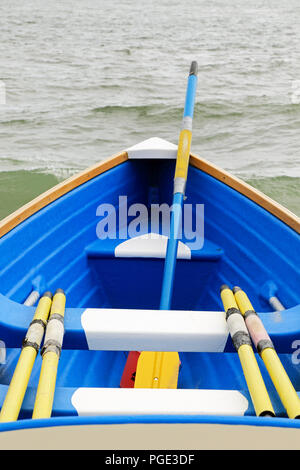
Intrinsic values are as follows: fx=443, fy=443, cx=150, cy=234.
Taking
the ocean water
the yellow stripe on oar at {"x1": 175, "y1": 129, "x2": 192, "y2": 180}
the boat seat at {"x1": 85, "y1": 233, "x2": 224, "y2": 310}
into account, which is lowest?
the boat seat at {"x1": 85, "y1": 233, "x2": 224, "y2": 310}

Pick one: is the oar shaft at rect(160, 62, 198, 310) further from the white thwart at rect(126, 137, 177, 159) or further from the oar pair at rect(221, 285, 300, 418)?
the oar pair at rect(221, 285, 300, 418)

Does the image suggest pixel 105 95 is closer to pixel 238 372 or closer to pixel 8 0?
pixel 238 372

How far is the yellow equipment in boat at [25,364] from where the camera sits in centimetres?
130

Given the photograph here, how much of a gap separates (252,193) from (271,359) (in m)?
1.41

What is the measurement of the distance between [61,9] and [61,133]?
2566cm

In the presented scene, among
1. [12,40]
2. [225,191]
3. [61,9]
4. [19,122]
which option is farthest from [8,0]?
[225,191]

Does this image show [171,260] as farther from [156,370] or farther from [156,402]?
[156,402]

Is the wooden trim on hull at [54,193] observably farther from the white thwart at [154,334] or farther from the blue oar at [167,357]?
the white thwart at [154,334]

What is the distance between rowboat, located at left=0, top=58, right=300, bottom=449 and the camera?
1.11 m

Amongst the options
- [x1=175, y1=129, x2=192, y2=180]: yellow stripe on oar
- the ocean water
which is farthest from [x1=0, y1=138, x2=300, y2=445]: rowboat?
the ocean water

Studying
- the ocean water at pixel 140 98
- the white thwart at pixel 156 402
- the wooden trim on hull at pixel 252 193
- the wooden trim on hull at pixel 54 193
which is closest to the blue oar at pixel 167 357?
the wooden trim on hull at pixel 252 193

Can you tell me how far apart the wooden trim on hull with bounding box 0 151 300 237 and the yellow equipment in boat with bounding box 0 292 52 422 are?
616 millimetres

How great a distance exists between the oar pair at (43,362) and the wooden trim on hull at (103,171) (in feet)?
1.92

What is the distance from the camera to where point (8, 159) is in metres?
7.04
